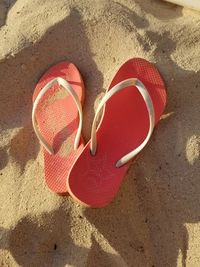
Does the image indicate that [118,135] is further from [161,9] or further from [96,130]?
[161,9]

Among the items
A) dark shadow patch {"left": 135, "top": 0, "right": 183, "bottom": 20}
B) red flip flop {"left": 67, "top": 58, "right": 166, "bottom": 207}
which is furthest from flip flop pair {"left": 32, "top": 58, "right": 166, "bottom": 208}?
dark shadow patch {"left": 135, "top": 0, "right": 183, "bottom": 20}

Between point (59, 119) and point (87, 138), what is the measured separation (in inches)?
3.9

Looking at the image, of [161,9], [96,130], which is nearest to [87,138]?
[96,130]

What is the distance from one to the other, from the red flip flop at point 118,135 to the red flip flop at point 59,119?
0.05 meters

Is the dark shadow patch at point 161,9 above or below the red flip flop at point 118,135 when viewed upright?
above

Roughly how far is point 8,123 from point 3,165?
13 centimetres

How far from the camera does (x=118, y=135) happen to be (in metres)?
1.50

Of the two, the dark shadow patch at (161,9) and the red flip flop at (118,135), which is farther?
the dark shadow patch at (161,9)

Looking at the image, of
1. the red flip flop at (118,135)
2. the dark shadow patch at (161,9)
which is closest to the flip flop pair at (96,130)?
the red flip flop at (118,135)

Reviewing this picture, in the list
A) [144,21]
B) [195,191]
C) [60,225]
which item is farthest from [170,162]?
[144,21]

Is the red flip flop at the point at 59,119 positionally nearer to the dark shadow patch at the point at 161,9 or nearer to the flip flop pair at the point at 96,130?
the flip flop pair at the point at 96,130

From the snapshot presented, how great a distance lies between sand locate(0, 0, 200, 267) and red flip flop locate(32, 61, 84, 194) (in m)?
0.03

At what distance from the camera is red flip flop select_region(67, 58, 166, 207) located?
142 centimetres

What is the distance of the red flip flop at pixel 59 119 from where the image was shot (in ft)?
4.81
